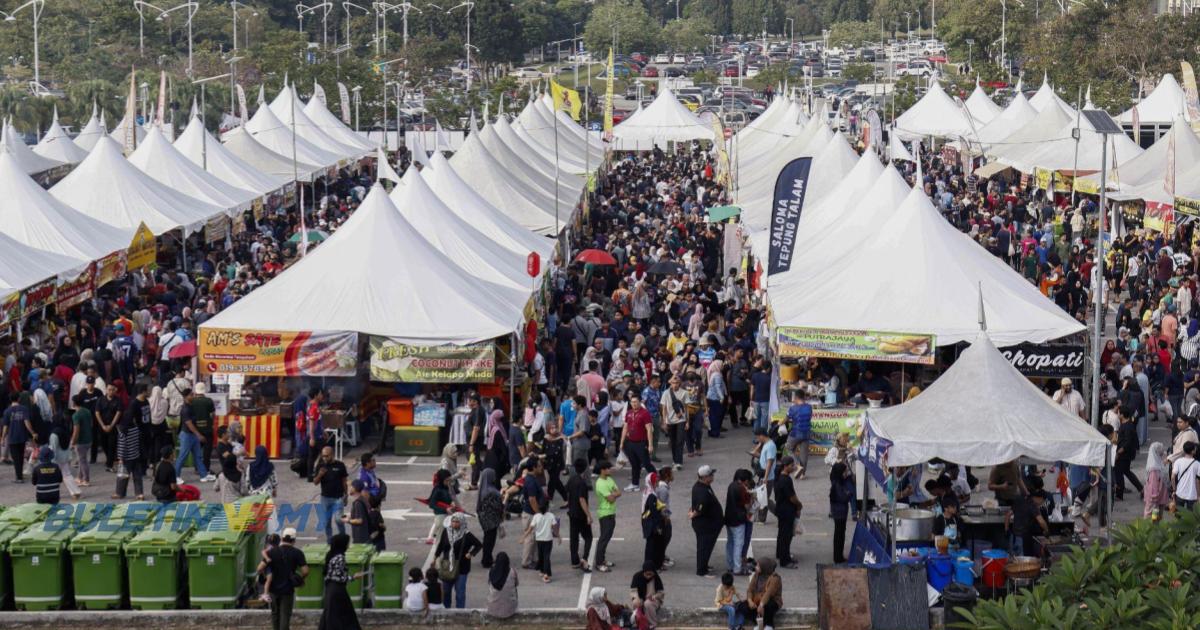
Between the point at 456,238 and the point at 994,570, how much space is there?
510 inches

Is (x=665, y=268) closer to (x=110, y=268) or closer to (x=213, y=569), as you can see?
(x=110, y=268)

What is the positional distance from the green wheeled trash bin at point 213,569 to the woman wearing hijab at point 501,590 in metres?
2.17

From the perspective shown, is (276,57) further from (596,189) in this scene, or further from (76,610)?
(76,610)

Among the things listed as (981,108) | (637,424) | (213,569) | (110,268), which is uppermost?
(981,108)

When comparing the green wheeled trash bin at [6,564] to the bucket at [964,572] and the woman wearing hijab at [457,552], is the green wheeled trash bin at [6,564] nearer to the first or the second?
the woman wearing hijab at [457,552]

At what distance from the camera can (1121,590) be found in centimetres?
1166

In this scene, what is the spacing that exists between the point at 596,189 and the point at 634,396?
30083mm

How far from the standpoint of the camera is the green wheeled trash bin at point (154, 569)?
49.3ft

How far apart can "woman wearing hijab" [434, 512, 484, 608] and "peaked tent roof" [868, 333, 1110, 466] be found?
390 cm

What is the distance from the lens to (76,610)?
15219 mm

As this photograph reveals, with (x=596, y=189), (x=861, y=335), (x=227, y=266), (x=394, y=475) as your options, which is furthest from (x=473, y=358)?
(x=596, y=189)

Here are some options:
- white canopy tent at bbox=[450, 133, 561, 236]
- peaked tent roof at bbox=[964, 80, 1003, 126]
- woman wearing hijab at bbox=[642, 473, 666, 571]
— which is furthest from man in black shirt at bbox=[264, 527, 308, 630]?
peaked tent roof at bbox=[964, 80, 1003, 126]

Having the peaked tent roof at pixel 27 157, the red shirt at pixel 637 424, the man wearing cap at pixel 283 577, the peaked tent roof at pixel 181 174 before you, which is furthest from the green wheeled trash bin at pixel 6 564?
the peaked tent roof at pixel 27 157

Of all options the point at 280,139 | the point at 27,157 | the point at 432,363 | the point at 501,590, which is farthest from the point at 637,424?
the point at 280,139
